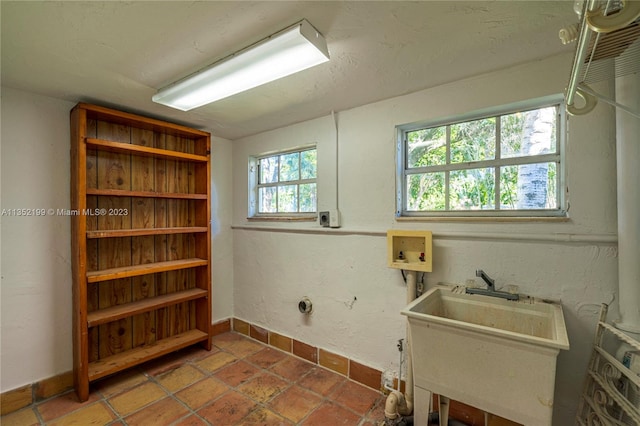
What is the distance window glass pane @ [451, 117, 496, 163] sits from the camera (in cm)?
168

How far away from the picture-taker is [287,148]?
253 cm

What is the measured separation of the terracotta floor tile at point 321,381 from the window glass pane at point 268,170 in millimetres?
1725

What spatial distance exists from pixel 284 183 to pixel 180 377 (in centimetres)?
178

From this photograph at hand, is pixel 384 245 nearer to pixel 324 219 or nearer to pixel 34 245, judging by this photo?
pixel 324 219


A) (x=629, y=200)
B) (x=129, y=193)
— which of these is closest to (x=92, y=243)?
(x=129, y=193)

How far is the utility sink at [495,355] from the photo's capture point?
3.47ft

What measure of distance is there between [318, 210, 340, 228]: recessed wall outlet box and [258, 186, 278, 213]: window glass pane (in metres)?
0.67

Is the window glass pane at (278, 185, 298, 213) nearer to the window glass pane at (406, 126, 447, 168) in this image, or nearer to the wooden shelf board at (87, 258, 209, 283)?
the wooden shelf board at (87, 258, 209, 283)

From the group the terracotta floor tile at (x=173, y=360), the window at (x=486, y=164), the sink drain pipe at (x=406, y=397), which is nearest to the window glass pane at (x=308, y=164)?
the window at (x=486, y=164)

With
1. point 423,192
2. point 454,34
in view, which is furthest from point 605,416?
point 454,34

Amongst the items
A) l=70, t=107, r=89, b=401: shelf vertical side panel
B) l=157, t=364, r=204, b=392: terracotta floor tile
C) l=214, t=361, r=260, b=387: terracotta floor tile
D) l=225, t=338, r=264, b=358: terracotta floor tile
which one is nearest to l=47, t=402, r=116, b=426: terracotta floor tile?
l=70, t=107, r=89, b=401: shelf vertical side panel

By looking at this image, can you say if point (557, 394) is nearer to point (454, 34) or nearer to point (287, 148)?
point (454, 34)

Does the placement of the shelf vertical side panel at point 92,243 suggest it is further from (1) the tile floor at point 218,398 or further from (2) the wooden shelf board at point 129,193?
(1) the tile floor at point 218,398

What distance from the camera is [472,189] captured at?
1734mm
